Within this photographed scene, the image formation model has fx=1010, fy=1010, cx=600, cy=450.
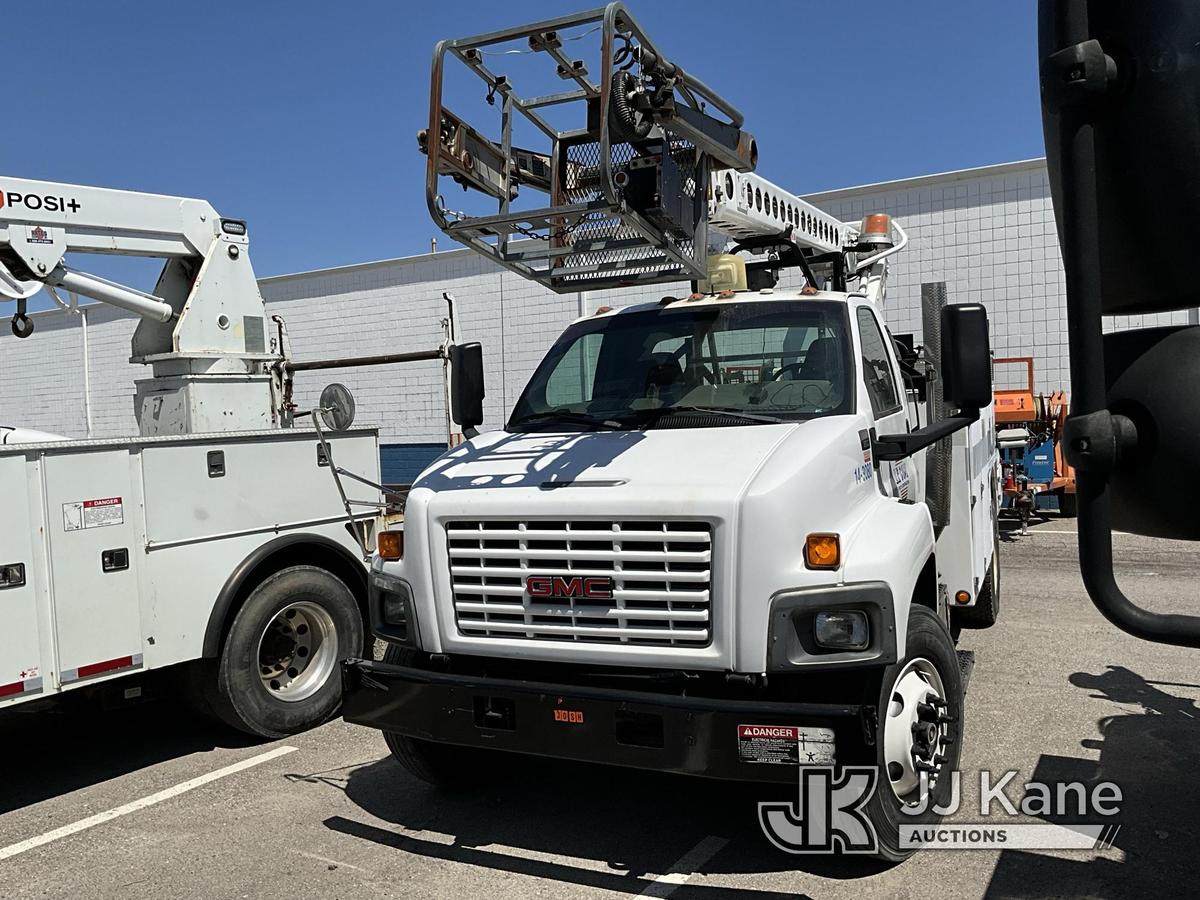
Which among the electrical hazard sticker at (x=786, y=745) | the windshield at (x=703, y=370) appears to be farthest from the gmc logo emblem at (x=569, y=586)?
the windshield at (x=703, y=370)

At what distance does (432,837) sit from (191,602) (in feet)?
6.42

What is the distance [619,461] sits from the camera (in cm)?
425

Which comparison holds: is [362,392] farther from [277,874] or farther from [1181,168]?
[1181,168]

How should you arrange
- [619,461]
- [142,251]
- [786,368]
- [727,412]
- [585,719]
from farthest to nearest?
1. [142,251]
2. [786,368]
3. [727,412]
4. [619,461]
5. [585,719]

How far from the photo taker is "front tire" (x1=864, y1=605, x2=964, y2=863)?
12.2ft

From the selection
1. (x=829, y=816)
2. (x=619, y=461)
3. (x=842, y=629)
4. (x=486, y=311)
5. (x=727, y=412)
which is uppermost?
(x=486, y=311)

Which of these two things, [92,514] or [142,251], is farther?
[142,251]

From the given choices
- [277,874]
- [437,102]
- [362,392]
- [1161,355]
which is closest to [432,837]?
[277,874]

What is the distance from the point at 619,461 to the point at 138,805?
3021 millimetres

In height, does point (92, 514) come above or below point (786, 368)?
below

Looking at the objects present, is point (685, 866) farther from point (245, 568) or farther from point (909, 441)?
point (245, 568)

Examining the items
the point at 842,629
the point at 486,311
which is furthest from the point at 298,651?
the point at 486,311

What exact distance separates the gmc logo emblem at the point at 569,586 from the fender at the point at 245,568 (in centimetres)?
233

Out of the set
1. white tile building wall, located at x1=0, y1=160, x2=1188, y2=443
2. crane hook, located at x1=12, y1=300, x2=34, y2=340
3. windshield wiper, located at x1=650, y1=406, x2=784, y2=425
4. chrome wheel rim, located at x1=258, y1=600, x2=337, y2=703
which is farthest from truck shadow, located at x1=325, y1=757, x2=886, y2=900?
white tile building wall, located at x1=0, y1=160, x2=1188, y2=443
